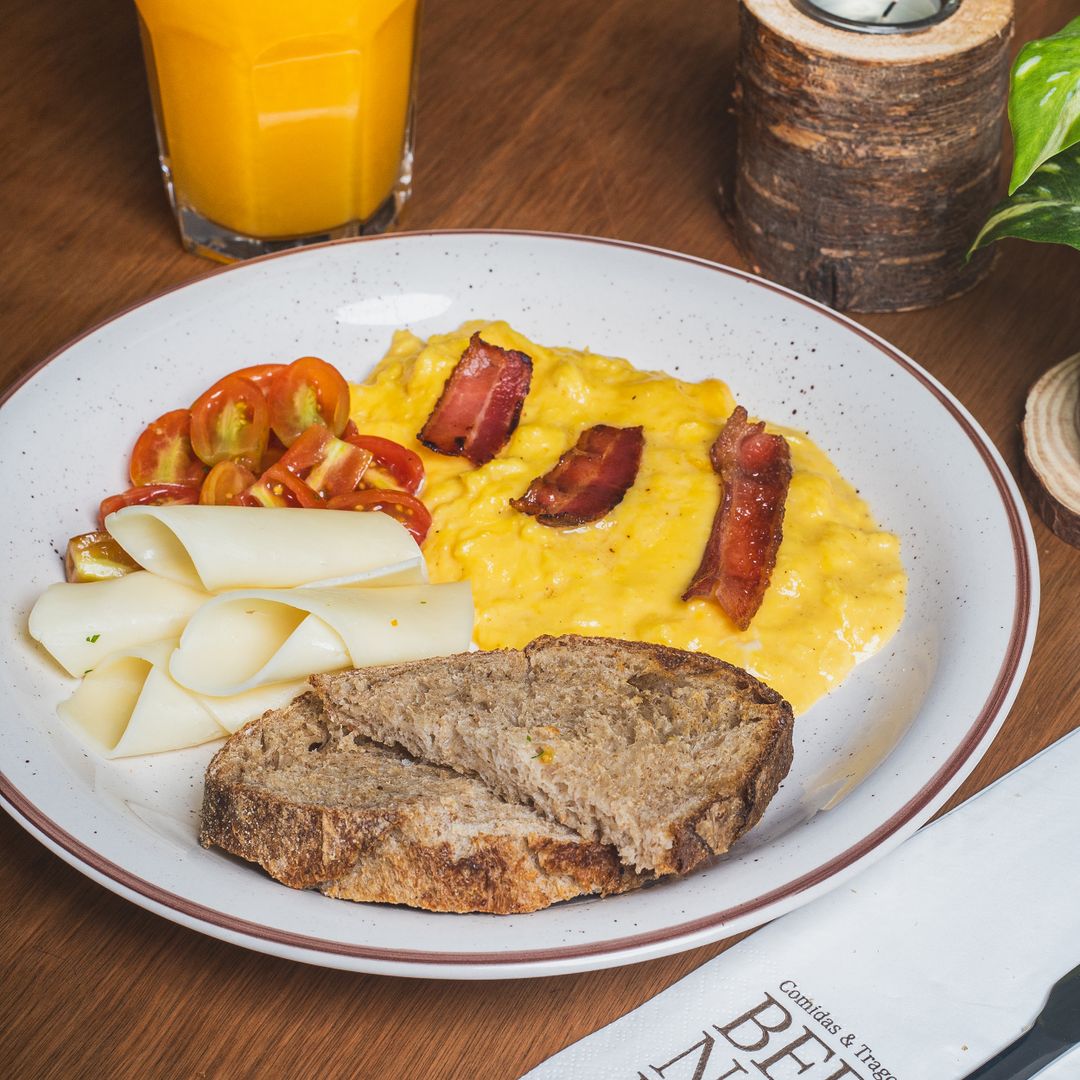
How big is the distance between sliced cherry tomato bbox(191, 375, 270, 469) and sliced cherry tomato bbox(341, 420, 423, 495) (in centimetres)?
20

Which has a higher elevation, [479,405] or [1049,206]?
[1049,206]

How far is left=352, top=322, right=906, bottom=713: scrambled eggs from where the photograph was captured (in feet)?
8.24

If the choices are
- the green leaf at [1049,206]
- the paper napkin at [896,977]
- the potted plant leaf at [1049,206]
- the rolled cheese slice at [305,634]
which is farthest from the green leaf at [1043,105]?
the rolled cheese slice at [305,634]

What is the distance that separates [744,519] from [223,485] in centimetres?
103

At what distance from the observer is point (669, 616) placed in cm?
253

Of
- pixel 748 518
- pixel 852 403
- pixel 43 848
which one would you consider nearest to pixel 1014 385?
pixel 852 403

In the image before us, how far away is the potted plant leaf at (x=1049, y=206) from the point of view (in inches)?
95.0

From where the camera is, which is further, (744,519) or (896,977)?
(744,519)

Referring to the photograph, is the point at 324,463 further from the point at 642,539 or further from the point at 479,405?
the point at 642,539

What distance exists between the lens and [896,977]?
206cm

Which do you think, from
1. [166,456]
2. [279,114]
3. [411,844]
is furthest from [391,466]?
[411,844]

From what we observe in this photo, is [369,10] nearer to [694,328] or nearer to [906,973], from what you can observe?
[694,328]

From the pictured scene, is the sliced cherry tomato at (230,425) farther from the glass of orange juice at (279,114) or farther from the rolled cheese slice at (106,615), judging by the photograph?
the glass of orange juice at (279,114)

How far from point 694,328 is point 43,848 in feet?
5.79
